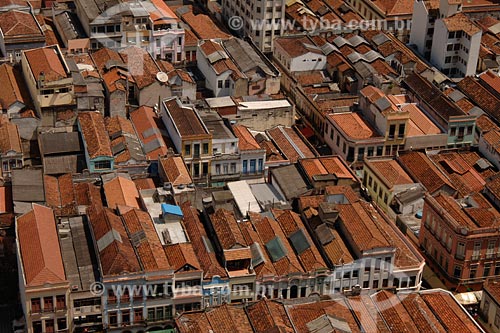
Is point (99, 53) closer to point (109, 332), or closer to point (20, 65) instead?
point (20, 65)

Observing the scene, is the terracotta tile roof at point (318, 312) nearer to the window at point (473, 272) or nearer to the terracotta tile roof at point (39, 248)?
the window at point (473, 272)

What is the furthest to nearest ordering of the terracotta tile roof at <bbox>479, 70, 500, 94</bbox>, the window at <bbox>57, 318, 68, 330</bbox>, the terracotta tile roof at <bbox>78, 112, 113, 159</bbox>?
the terracotta tile roof at <bbox>479, 70, 500, 94</bbox> < the terracotta tile roof at <bbox>78, 112, 113, 159</bbox> < the window at <bbox>57, 318, 68, 330</bbox>

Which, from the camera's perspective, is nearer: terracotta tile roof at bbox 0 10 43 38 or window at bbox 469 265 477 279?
window at bbox 469 265 477 279

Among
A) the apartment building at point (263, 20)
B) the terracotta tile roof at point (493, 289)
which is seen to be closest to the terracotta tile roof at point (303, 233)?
the terracotta tile roof at point (493, 289)

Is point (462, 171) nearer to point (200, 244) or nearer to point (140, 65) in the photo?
point (200, 244)

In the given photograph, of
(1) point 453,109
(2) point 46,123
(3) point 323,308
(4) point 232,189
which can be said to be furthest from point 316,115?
(3) point 323,308

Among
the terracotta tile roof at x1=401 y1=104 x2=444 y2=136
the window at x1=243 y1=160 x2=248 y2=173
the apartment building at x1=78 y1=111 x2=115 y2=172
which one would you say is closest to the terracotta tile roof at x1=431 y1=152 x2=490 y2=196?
the terracotta tile roof at x1=401 y1=104 x2=444 y2=136

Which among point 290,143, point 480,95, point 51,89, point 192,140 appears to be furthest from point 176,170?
point 480,95

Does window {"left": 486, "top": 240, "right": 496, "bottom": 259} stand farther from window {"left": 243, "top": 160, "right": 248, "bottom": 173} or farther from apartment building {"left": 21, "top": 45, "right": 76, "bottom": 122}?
apartment building {"left": 21, "top": 45, "right": 76, "bottom": 122}
